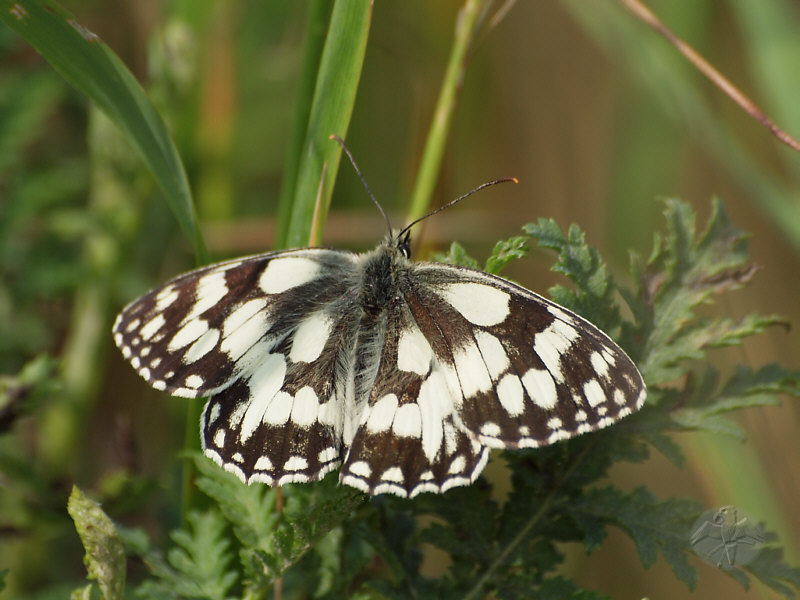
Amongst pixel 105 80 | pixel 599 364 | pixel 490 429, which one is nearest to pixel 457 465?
pixel 490 429

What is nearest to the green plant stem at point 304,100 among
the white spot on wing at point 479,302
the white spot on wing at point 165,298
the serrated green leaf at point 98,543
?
the white spot on wing at point 165,298

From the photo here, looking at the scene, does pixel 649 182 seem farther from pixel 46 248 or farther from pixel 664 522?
pixel 46 248

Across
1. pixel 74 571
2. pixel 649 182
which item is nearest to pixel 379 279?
pixel 74 571

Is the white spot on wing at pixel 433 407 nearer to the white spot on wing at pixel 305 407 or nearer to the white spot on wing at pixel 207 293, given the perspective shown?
the white spot on wing at pixel 305 407

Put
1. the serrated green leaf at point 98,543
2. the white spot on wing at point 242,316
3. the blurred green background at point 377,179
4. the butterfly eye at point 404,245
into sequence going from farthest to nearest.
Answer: the blurred green background at point 377,179
the butterfly eye at point 404,245
the white spot on wing at point 242,316
the serrated green leaf at point 98,543

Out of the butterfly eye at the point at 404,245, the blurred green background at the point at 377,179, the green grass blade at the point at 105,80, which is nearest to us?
the green grass blade at the point at 105,80

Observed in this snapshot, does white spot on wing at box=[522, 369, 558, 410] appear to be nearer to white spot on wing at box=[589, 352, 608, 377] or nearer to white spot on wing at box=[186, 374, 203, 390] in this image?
white spot on wing at box=[589, 352, 608, 377]
